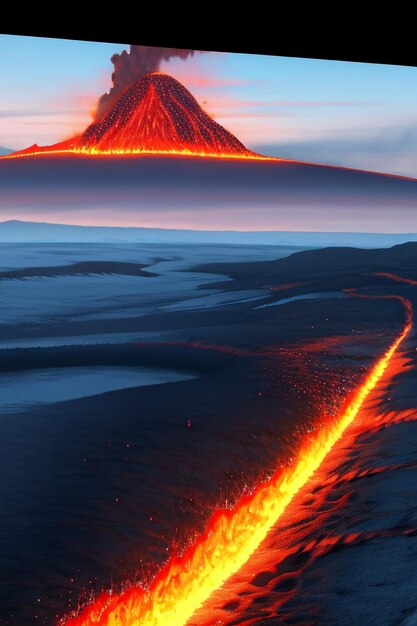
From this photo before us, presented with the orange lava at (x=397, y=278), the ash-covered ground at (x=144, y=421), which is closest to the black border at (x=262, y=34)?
the ash-covered ground at (x=144, y=421)

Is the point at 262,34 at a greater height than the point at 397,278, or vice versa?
the point at 262,34

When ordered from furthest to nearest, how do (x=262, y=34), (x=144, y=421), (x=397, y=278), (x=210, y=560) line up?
(x=397, y=278), (x=144, y=421), (x=210, y=560), (x=262, y=34)

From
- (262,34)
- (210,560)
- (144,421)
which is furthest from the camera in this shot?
(144,421)

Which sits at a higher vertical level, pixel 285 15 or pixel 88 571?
pixel 285 15

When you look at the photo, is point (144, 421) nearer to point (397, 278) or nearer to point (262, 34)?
point (262, 34)

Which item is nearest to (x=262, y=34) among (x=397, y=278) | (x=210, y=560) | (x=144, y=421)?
(x=210, y=560)

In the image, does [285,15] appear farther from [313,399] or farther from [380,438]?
[313,399]

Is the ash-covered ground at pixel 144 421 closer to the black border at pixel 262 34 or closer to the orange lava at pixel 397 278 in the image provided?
the black border at pixel 262 34

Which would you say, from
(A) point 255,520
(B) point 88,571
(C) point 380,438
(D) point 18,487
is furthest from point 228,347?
(B) point 88,571
